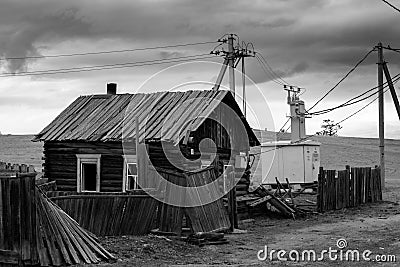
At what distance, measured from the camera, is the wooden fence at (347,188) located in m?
24.3

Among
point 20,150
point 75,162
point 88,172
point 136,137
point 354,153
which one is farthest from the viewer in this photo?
point 20,150

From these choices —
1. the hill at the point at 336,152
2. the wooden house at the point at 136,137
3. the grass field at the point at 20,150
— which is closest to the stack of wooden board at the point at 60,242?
the wooden house at the point at 136,137

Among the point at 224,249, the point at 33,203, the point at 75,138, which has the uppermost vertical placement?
the point at 75,138

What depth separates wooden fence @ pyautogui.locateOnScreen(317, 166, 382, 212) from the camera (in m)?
24.3

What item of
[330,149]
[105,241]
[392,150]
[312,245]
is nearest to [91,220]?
[105,241]

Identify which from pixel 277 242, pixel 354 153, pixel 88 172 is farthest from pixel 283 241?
pixel 354 153

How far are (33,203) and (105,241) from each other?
3318mm

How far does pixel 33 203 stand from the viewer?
1143 cm

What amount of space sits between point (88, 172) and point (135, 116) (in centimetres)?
285

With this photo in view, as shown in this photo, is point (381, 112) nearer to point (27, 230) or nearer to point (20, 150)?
point (27, 230)

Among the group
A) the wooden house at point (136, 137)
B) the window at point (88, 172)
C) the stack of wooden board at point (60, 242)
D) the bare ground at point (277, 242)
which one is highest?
the wooden house at point (136, 137)

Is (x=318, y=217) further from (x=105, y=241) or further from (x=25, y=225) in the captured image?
(x=25, y=225)

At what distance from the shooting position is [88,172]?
81.6ft

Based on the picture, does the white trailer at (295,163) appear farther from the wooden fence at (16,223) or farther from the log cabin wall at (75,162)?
the wooden fence at (16,223)
